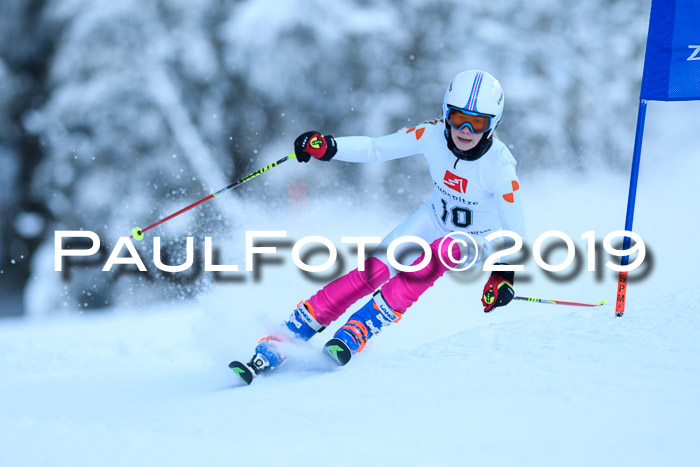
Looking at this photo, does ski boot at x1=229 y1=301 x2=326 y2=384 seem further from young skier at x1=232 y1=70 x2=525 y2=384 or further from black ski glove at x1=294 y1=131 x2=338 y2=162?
black ski glove at x1=294 y1=131 x2=338 y2=162

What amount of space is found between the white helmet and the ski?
122cm

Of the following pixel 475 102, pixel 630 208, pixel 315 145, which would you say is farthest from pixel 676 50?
pixel 315 145

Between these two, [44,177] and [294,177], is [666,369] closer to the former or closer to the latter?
[294,177]

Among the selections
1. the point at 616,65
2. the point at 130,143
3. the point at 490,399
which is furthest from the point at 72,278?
the point at 616,65

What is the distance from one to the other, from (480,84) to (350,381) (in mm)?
1528

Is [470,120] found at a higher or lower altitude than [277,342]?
higher

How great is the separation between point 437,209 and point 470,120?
615 mm

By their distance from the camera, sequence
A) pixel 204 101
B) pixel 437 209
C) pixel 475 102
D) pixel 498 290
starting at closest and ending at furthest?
pixel 475 102 < pixel 498 290 < pixel 437 209 < pixel 204 101

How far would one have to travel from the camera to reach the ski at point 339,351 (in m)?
3.33

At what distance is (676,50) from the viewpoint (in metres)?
3.25

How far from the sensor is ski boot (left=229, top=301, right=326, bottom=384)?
10.9 ft

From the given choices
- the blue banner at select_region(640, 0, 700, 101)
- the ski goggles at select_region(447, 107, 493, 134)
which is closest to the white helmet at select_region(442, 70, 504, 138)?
the ski goggles at select_region(447, 107, 493, 134)

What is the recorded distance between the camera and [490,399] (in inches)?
91.4

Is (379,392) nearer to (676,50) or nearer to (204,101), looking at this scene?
(676,50)
